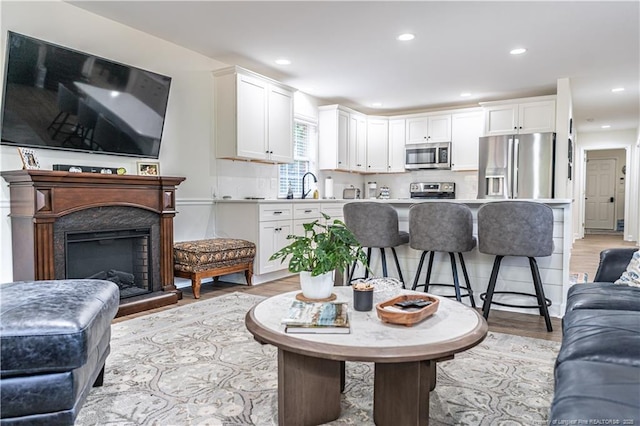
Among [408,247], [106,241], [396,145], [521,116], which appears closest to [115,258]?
[106,241]

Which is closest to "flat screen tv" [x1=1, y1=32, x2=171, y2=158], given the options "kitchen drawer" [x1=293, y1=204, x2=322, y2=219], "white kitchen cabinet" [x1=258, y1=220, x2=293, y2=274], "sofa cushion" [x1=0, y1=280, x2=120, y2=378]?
"white kitchen cabinet" [x1=258, y1=220, x2=293, y2=274]

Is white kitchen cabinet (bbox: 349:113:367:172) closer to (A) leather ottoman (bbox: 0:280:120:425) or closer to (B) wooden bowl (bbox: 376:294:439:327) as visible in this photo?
(B) wooden bowl (bbox: 376:294:439:327)

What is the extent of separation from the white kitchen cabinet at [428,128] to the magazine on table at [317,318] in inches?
218

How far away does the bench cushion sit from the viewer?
4.01 meters

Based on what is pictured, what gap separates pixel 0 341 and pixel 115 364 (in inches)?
40.5

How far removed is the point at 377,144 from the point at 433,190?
1.25m

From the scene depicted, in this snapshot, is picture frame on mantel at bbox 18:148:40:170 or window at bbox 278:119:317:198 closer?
picture frame on mantel at bbox 18:148:40:170

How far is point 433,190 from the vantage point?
23.4ft

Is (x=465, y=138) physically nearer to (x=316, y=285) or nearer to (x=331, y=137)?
(x=331, y=137)

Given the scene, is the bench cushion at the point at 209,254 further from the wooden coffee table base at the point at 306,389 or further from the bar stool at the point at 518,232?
the wooden coffee table base at the point at 306,389

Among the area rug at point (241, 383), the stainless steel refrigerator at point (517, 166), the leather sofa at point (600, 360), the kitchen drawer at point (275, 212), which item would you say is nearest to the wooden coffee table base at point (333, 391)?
the area rug at point (241, 383)

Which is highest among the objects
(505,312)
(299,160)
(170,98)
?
(170,98)

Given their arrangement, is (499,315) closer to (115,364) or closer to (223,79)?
(115,364)

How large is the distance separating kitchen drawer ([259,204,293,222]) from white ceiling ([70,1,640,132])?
1.66m
